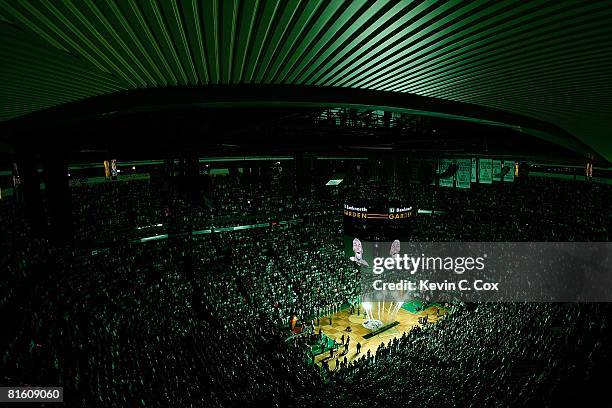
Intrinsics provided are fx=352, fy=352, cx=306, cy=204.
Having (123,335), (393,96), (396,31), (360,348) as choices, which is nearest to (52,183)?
(123,335)

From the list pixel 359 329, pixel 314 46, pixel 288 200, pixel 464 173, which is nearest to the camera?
pixel 314 46

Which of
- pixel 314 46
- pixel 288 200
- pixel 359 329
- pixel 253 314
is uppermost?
pixel 314 46

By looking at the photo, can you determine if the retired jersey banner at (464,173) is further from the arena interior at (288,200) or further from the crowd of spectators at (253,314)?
the crowd of spectators at (253,314)

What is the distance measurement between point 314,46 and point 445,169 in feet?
56.7

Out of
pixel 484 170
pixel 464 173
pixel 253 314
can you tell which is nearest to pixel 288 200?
pixel 253 314

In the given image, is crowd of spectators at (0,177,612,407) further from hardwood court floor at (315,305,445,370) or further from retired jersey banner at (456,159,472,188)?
retired jersey banner at (456,159,472,188)

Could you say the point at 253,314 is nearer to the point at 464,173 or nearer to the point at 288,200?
the point at 288,200

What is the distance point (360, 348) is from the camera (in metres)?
17.8

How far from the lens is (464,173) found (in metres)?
17.9

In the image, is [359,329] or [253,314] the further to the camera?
[359,329]

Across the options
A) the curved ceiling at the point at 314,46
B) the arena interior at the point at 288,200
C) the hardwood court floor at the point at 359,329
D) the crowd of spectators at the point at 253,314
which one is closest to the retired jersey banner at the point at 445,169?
the arena interior at the point at 288,200

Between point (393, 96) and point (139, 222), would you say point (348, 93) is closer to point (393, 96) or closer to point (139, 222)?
point (393, 96)

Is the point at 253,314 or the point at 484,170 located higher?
the point at 484,170

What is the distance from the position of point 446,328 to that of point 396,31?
15.4 m
